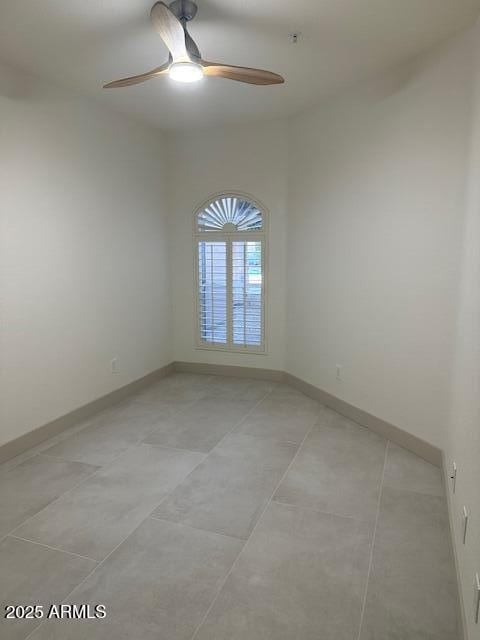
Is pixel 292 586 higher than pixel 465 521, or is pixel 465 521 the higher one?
pixel 465 521

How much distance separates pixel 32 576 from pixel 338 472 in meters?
1.91

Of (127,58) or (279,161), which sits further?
(279,161)

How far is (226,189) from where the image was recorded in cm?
498

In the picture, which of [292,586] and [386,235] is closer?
[292,586]

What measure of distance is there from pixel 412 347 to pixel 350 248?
107cm

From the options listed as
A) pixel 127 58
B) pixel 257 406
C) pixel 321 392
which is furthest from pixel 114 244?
pixel 321 392

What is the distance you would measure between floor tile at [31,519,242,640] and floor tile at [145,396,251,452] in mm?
1062

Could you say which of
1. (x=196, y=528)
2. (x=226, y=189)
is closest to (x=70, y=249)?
(x=226, y=189)

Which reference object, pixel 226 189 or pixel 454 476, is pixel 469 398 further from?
pixel 226 189

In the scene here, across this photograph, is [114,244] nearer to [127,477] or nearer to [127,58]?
[127,58]

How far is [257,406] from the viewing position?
432 cm

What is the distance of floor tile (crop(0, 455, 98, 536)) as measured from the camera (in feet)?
8.40

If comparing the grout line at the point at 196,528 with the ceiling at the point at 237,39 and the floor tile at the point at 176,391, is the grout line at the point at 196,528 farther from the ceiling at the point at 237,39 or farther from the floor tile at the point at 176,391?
the ceiling at the point at 237,39

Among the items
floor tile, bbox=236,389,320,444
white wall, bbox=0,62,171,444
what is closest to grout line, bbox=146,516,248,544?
floor tile, bbox=236,389,320,444
